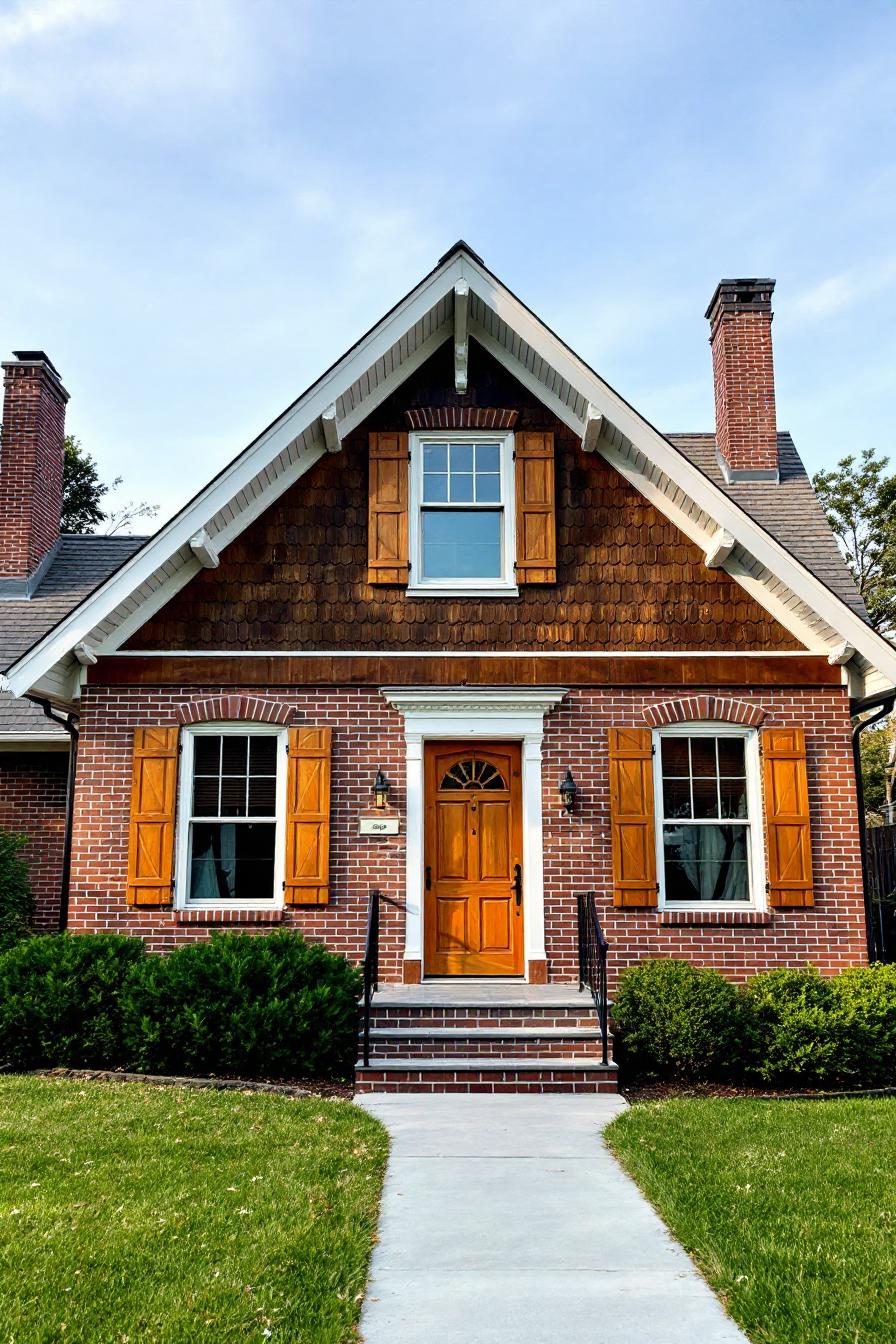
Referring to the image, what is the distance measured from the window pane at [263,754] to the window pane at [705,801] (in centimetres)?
406

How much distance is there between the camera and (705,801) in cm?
1062

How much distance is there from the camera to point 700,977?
30.3 ft

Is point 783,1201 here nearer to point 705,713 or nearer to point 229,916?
point 705,713

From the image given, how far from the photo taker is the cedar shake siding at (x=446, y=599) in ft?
35.0

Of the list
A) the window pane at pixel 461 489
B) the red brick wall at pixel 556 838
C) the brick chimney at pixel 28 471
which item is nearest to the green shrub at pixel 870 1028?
the red brick wall at pixel 556 838

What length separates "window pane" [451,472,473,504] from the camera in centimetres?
1110

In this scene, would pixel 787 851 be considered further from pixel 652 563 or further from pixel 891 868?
pixel 891 868

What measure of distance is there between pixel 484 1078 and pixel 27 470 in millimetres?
9926

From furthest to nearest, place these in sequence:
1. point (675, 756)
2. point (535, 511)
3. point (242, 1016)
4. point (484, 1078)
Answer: point (535, 511)
point (675, 756)
point (242, 1016)
point (484, 1078)

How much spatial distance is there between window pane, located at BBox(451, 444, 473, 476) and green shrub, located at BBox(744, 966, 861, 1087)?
5679mm

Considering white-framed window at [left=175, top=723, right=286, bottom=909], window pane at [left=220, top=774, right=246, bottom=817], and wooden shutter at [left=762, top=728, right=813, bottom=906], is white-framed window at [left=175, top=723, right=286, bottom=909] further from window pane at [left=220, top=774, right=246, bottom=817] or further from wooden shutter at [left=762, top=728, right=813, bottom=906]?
wooden shutter at [left=762, top=728, right=813, bottom=906]

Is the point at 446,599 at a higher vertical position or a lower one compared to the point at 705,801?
higher

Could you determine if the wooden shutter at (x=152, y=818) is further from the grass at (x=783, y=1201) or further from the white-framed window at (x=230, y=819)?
the grass at (x=783, y=1201)

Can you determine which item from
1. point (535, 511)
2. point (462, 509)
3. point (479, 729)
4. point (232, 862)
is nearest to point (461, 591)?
point (462, 509)
